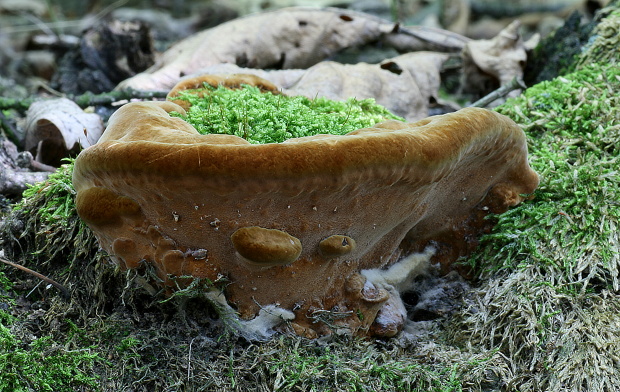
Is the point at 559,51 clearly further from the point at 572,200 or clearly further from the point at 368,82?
the point at 572,200

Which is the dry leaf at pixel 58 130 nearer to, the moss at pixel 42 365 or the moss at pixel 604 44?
the moss at pixel 42 365

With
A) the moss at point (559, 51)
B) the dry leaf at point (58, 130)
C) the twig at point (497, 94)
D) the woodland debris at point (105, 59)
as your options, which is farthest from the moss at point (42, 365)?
the moss at point (559, 51)

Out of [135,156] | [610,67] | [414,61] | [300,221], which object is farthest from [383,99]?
[135,156]

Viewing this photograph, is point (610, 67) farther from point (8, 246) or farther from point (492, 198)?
point (8, 246)

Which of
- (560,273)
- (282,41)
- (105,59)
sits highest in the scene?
(560,273)

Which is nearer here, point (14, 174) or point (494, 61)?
point (14, 174)

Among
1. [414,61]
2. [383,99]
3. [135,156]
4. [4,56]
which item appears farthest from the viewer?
[4,56]

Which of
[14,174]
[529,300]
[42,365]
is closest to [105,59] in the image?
[14,174]
